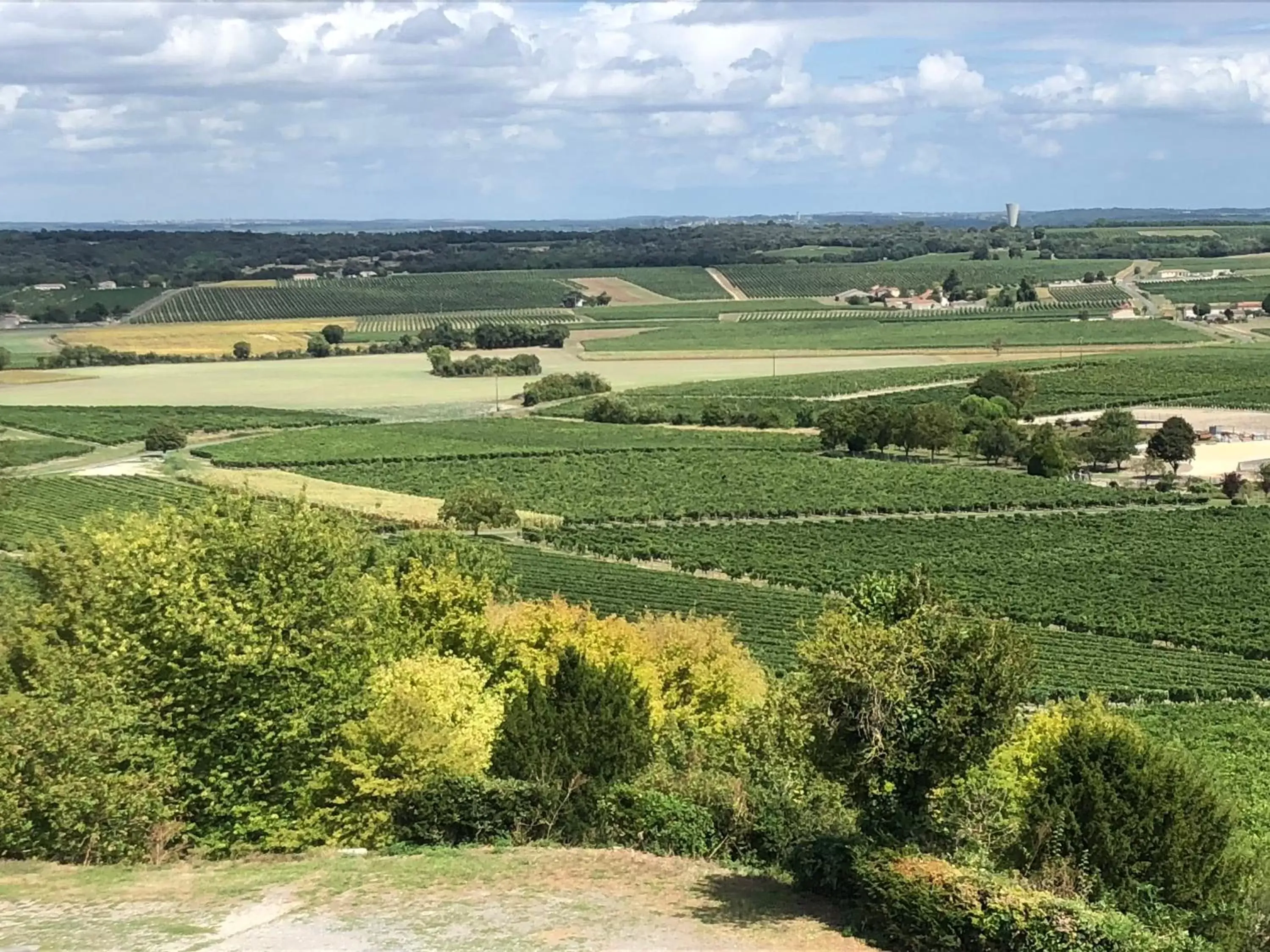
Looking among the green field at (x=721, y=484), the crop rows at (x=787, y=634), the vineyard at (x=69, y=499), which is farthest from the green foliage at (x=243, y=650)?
the green field at (x=721, y=484)

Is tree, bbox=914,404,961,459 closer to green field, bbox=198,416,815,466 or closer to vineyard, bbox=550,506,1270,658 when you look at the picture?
green field, bbox=198,416,815,466

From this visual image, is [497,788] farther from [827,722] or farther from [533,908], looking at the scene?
[827,722]

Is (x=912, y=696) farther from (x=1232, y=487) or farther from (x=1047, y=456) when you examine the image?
(x=1047, y=456)

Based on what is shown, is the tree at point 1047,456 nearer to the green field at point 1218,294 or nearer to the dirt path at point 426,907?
the dirt path at point 426,907

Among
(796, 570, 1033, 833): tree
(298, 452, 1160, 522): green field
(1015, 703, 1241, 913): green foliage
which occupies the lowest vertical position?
(298, 452, 1160, 522): green field

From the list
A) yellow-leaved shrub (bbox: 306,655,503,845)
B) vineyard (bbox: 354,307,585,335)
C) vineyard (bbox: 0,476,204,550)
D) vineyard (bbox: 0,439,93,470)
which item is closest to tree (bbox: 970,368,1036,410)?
vineyard (bbox: 0,476,204,550)

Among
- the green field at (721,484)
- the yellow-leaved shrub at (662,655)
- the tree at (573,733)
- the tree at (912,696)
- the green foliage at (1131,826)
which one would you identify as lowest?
the green field at (721,484)
